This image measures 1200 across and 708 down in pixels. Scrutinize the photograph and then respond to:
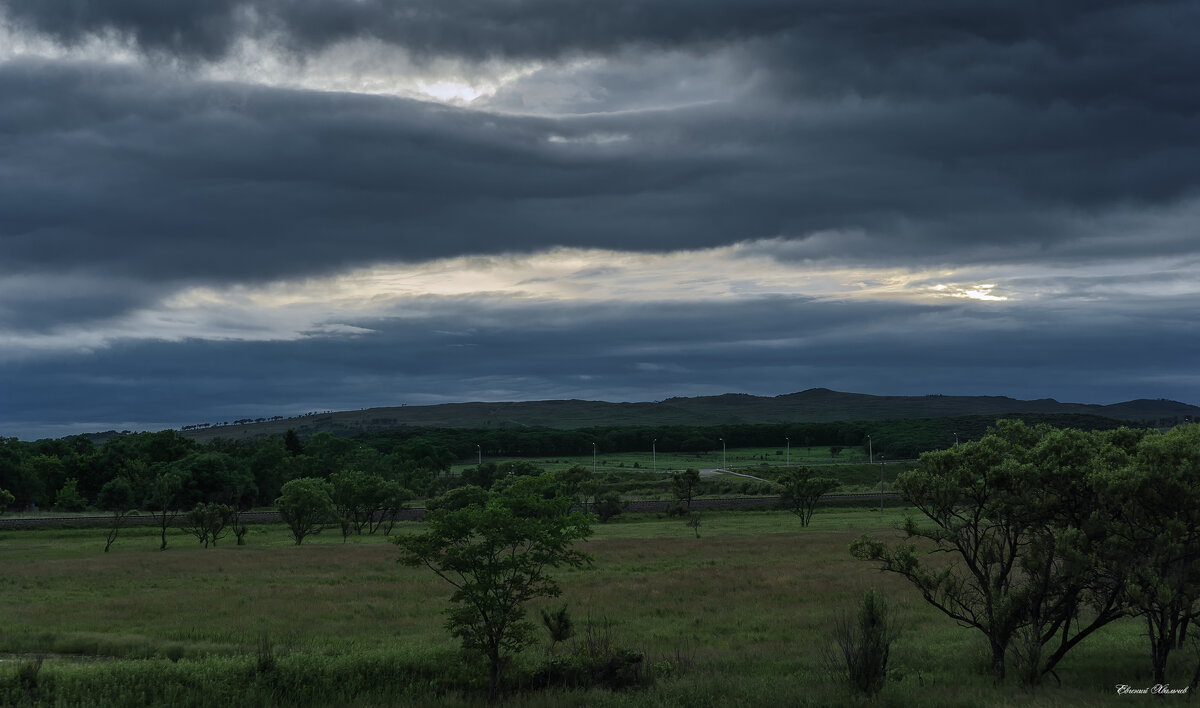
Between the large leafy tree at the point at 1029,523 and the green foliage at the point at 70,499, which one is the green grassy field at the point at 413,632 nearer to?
the large leafy tree at the point at 1029,523

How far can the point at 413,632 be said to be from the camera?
105 ft

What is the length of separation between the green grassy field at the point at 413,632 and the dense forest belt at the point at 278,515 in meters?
31.0

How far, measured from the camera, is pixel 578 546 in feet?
224

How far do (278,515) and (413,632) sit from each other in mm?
86191

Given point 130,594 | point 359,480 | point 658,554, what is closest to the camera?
point 130,594

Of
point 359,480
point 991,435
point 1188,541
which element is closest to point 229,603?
point 991,435

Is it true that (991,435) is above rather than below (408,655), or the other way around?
above

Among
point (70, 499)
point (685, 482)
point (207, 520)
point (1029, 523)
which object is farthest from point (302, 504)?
point (1029, 523)

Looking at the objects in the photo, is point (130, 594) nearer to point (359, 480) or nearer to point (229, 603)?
point (229, 603)

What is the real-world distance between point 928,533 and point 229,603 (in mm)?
32036

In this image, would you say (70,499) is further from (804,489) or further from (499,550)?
(499,550)

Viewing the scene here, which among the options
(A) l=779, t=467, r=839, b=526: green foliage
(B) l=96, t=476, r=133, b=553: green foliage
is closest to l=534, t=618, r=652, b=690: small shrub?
(A) l=779, t=467, r=839, b=526: green foliage

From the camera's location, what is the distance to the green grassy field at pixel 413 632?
2098 cm

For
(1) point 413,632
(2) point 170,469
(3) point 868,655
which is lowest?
(1) point 413,632
